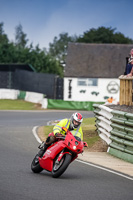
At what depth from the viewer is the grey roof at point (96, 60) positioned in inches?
2207

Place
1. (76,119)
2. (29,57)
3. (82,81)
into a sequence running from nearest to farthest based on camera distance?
(76,119) < (82,81) < (29,57)

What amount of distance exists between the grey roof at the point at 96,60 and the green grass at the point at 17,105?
507 inches

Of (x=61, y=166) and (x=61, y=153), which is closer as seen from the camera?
(x=61, y=166)

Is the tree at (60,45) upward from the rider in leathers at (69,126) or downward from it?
upward

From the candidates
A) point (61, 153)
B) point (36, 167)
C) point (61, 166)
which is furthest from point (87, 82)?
point (61, 166)

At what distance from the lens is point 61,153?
9.86m

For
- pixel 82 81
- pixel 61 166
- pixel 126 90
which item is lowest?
pixel 61 166

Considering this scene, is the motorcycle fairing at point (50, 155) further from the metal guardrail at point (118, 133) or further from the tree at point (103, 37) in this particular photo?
the tree at point (103, 37)

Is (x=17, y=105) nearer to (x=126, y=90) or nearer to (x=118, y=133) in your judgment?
(x=126, y=90)

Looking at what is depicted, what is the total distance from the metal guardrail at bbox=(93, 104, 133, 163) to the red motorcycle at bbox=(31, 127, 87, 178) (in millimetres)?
3747

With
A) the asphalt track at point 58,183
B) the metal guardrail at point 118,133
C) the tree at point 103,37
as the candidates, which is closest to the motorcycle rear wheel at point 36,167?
the asphalt track at point 58,183

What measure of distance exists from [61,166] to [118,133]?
504 centimetres

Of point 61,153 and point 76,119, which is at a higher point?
point 76,119

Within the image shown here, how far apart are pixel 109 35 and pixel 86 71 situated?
3439 cm
